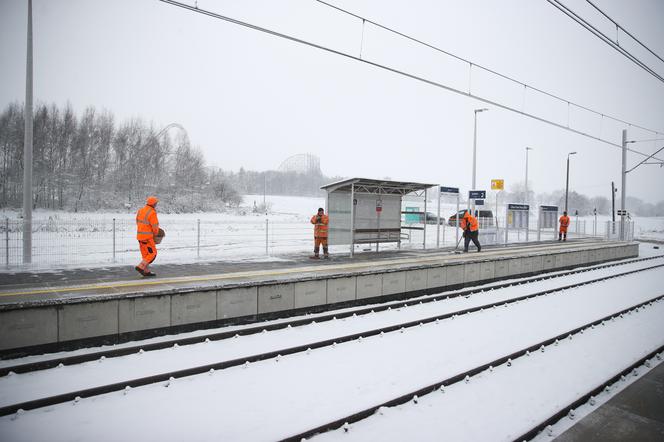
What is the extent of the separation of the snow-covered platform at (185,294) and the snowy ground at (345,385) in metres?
0.88

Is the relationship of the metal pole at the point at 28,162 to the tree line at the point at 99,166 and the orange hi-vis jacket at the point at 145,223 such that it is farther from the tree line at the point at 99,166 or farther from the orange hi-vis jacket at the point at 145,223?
the tree line at the point at 99,166

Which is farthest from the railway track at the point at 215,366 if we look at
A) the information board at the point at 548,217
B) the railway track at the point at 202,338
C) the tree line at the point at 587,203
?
the tree line at the point at 587,203

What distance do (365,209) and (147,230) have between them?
9054 millimetres

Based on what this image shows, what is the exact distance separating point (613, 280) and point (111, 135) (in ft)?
186

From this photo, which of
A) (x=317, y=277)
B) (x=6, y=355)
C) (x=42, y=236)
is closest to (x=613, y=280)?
(x=317, y=277)

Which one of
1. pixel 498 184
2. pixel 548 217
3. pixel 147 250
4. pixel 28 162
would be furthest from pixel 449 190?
pixel 28 162

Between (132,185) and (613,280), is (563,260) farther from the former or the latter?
(132,185)

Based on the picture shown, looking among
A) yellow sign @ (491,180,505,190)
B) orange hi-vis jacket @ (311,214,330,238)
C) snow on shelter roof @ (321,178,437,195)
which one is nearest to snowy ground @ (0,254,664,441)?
orange hi-vis jacket @ (311,214,330,238)

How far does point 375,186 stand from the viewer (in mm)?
16578

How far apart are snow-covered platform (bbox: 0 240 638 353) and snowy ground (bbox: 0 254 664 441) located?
0.88m

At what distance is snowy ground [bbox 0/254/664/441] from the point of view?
15.3 feet

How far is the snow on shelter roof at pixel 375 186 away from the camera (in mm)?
15083

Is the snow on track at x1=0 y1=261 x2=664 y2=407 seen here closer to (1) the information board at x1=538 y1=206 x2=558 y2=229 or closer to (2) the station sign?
(2) the station sign

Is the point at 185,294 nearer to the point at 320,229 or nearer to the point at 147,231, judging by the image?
the point at 147,231
